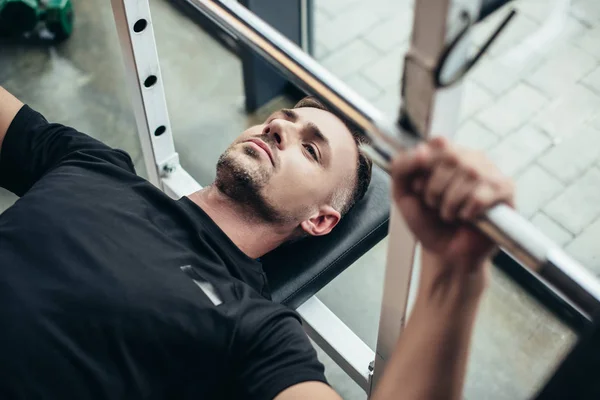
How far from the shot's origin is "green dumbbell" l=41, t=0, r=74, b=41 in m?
3.00

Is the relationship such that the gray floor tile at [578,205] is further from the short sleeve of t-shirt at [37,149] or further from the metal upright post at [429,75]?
the short sleeve of t-shirt at [37,149]

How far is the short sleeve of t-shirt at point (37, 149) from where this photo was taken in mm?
1552

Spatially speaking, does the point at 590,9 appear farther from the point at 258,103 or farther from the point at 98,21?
the point at 98,21

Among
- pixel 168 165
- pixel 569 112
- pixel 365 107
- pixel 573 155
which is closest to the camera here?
pixel 365 107

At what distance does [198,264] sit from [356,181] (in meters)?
0.50

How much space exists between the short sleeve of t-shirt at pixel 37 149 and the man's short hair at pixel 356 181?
1.77 ft

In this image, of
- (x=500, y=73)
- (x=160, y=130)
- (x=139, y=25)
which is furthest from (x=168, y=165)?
(x=500, y=73)

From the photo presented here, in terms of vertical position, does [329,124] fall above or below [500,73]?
above

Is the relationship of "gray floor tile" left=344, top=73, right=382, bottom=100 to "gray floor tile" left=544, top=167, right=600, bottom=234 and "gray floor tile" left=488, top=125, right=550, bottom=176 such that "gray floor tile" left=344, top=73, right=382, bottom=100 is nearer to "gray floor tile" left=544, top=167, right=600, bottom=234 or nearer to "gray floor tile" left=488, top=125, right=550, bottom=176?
"gray floor tile" left=488, top=125, right=550, bottom=176

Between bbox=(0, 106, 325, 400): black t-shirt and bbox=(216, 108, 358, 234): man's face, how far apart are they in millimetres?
213

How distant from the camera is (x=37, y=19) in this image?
10.2ft

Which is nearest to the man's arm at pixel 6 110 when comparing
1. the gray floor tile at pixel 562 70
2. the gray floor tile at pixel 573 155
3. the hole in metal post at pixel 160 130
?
the hole in metal post at pixel 160 130

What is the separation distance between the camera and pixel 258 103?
9.09ft

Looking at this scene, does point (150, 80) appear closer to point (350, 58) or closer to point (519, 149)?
point (350, 58)
